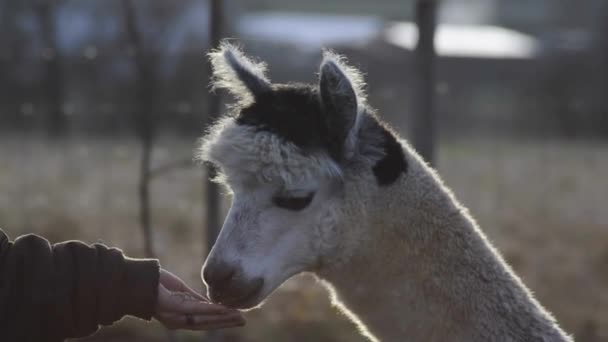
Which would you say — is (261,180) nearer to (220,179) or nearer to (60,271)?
(220,179)

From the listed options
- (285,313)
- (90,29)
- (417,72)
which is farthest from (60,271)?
(90,29)

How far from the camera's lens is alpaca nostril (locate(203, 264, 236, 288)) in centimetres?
316

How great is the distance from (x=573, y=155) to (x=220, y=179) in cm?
1166

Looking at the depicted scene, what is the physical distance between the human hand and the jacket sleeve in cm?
5

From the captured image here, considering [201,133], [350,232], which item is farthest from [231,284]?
[201,133]

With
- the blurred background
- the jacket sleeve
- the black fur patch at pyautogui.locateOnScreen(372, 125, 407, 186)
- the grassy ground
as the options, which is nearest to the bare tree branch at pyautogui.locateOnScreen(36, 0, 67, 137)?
the blurred background

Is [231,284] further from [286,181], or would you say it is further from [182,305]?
[286,181]

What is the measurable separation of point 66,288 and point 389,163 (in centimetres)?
119

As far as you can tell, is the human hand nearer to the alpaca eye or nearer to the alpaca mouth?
the alpaca mouth

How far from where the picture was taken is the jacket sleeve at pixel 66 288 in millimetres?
3084

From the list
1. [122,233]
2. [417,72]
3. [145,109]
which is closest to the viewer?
[417,72]

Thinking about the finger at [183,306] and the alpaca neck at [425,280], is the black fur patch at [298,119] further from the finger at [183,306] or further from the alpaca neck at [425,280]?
the finger at [183,306]

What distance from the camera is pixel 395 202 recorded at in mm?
3328

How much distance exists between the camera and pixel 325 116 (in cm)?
325
